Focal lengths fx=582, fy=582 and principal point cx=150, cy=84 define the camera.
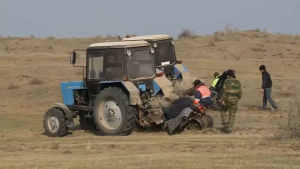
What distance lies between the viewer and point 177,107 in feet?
49.9

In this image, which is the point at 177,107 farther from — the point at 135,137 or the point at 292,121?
the point at 292,121

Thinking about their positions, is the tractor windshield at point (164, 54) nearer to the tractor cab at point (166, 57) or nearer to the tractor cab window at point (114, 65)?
the tractor cab at point (166, 57)

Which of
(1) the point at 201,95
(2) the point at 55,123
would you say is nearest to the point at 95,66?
(2) the point at 55,123

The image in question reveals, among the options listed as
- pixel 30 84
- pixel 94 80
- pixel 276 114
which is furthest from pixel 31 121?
pixel 30 84

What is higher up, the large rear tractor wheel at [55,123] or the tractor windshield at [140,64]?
the tractor windshield at [140,64]

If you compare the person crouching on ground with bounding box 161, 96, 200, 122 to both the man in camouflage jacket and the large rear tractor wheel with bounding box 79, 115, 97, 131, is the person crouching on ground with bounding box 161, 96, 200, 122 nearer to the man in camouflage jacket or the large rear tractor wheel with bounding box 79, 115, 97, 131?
the man in camouflage jacket

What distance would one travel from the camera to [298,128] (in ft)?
42.7

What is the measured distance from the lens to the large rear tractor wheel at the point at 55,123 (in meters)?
16.0

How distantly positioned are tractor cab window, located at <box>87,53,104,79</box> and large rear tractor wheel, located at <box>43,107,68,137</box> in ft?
4.45

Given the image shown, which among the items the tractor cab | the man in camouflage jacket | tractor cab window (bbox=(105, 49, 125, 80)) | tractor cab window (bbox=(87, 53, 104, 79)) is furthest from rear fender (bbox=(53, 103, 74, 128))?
the man in camouflage jacket

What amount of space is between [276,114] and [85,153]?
357 inches

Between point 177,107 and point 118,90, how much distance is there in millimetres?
1602

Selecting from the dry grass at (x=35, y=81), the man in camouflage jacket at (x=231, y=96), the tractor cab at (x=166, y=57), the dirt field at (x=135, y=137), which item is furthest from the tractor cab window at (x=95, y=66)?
the dry grass at (x=35, y=81)

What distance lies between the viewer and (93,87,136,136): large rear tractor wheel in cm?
1485
